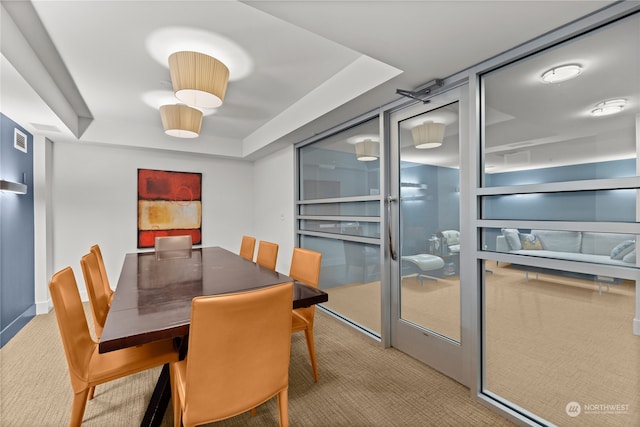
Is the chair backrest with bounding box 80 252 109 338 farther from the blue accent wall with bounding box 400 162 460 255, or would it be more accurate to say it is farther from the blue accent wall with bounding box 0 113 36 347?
the blue accent wall with bounding box 400 162 460 255

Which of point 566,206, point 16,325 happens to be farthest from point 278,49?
point 16,325

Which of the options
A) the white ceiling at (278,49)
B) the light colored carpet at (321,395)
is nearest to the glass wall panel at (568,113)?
the white ceiling at (278,49)

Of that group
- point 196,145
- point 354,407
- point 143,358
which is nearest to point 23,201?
point 196,145

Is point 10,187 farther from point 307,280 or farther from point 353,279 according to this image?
point 353,279

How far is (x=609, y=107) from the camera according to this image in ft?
4.94

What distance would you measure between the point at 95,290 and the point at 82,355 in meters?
0.77

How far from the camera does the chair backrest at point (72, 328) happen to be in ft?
4.39

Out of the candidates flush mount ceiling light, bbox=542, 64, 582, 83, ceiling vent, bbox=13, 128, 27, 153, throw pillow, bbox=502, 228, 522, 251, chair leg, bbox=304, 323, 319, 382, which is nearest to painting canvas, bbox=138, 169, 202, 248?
ceiling vent, bbox=13, 128, 27, 153

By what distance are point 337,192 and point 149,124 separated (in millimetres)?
3066

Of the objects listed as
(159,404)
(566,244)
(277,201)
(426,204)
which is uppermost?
(277,201)

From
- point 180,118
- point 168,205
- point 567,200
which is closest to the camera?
point 567,200

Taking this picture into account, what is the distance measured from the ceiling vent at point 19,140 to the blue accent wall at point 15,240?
0.04 metres

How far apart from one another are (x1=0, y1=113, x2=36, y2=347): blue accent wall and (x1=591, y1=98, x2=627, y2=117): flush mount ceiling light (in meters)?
4.81

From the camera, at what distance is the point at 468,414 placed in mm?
1824
